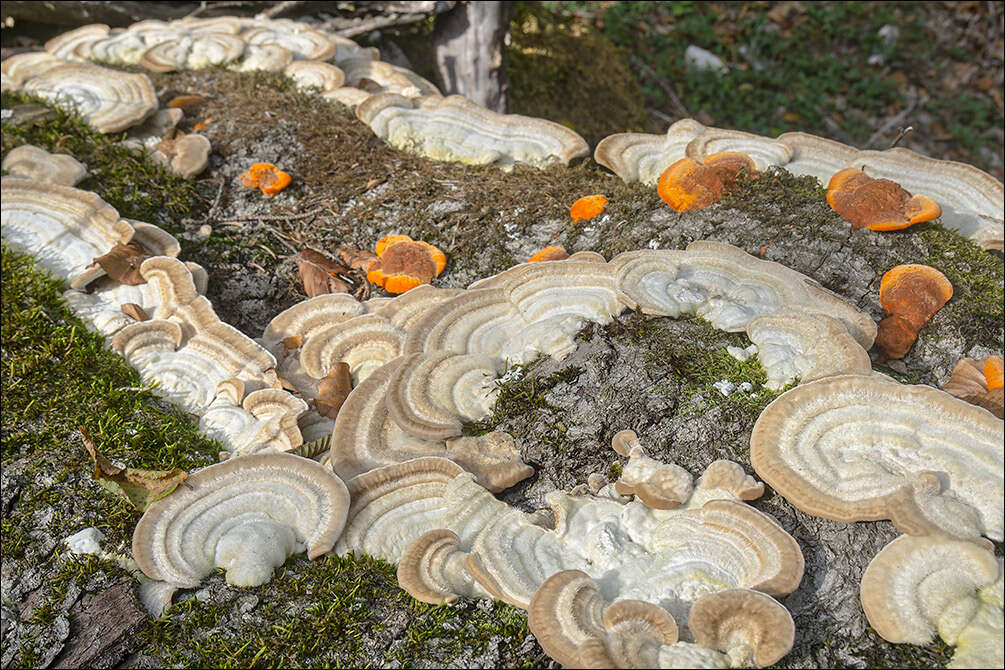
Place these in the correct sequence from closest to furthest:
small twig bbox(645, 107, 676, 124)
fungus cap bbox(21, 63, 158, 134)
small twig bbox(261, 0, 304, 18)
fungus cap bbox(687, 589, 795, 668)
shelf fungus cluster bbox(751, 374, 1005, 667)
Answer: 1. fungus cap bbox(687, 589, 795, 668)
2. shelf fungus cluster bbox(751, 374, 1005, 667)
3. fungus cap bbox(21, 63, 158, 134)
4. small twig bbox(261, 0, 304, 18)
5. small twig bbox(645, 107, 676, 124)

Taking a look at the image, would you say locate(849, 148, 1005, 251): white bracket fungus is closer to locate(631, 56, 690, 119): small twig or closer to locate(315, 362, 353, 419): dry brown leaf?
locate(315, 362, 353, 419): dry brown leaf

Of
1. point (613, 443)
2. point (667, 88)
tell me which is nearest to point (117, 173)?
point (613, 443)

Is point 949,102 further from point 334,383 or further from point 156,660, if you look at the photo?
point 156,660

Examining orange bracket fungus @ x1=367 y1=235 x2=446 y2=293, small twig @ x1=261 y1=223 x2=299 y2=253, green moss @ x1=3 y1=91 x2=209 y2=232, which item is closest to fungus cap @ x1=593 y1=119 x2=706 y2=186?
orange bracket fungus @ x1=367 y1=235 x2=446 y2=293

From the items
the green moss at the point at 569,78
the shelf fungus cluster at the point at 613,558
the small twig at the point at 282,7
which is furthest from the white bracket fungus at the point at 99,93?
the green moss at the point at 569,78

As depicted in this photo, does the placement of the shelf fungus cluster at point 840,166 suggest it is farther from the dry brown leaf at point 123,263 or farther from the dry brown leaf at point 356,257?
the dry brown leaf at point 123,263

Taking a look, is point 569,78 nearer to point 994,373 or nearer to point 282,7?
point 282,7

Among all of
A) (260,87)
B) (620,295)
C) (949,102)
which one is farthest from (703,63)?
(620,295)
